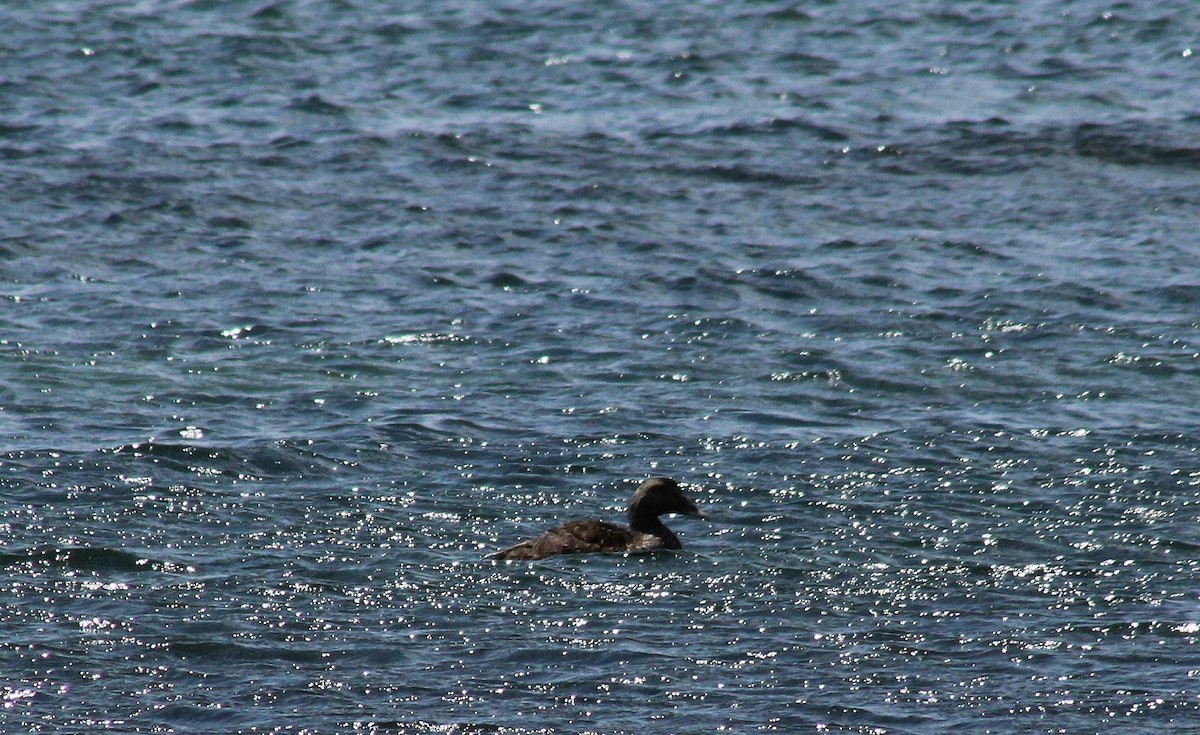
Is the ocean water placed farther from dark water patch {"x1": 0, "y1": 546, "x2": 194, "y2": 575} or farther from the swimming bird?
the swimming bird

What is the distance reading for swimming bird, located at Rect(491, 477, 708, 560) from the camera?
1102 cm

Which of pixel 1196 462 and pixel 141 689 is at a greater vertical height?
pixel 141 689

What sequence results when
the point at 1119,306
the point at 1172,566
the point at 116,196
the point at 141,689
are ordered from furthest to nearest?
the point at 116,196 → the point at 1119,306 → the point at 1172,566 → the point at 141,689

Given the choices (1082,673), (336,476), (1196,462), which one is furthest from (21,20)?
(1082,673)

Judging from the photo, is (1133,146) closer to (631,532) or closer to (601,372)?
(601,372)

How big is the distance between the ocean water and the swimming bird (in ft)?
0.53

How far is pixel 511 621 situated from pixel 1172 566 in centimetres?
392

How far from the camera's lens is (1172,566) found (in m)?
11.0

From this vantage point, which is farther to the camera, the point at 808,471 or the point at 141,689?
the point at 808,471

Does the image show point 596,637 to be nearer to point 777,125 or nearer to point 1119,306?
point 1119,306

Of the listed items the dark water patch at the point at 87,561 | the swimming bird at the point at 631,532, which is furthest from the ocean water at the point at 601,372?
the swimming bird at the point at 631,532

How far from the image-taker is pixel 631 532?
37.6 feet

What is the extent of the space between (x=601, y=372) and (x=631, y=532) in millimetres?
3462

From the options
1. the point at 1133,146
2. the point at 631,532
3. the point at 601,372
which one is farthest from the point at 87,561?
the point at 1133,146
